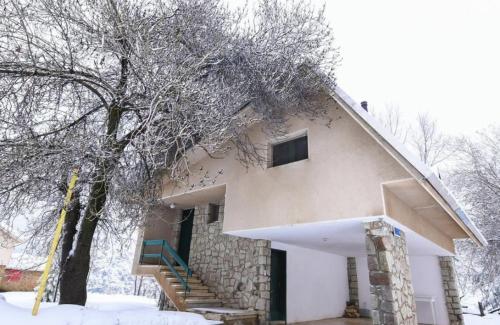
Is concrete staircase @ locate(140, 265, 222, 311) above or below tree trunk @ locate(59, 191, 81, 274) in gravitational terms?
below

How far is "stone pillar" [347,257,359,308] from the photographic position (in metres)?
11.1

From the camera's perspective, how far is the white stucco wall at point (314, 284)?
895cm

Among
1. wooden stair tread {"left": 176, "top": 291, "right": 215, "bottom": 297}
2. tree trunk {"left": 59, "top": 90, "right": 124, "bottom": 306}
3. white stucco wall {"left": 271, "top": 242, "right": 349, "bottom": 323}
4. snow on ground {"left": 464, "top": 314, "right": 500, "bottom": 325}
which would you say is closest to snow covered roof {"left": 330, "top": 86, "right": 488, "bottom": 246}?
tree trunk {"left": 59, "top": 90, "right": 124, "bottom": 306}

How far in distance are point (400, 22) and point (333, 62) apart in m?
4.63

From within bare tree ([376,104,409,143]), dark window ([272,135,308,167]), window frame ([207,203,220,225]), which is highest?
bare tree ([376,104,409,143])

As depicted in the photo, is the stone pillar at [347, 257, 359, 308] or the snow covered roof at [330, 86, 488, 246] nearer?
the snow covered roof at [330, 86, 488, 246]

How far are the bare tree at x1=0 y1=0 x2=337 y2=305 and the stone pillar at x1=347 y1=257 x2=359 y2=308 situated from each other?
754 cm

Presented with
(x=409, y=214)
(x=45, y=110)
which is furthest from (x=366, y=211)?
(x=45, y=110)

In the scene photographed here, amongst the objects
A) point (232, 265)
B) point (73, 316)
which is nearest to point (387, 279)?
point (232, 265)

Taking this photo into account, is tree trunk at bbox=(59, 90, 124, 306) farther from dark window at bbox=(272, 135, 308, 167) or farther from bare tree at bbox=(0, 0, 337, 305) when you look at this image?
dark window at bbox=(272, 135, 308, 167)

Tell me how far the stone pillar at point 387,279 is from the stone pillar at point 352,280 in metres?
5.61

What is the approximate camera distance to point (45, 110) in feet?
16.9

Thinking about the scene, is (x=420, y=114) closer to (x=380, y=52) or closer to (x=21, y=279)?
(x=380, y=52)

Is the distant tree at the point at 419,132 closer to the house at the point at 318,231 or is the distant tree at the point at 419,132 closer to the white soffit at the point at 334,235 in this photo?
the house at the point at 318,231
